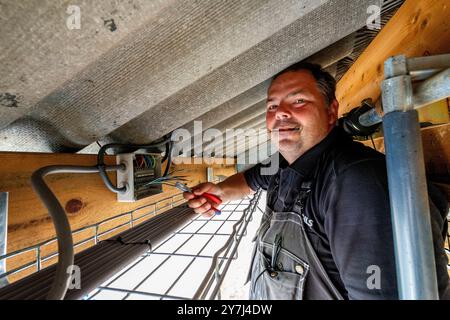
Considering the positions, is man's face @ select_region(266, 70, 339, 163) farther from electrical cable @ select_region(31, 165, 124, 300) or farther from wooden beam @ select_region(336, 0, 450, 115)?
electrical cable @ select_region(31, 165, 124, 300)

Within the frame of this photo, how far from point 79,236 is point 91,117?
44cm

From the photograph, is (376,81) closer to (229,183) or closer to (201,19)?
(201,19)

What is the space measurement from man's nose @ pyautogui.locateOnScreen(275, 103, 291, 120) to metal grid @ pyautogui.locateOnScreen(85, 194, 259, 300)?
44cm

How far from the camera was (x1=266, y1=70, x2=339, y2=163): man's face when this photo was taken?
0.69 meters

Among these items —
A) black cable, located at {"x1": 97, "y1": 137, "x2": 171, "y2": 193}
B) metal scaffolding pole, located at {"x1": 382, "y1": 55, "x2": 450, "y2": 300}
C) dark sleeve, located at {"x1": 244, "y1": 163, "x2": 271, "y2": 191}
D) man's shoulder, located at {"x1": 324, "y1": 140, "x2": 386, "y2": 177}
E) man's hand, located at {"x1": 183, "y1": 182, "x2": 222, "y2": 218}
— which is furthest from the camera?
dark sleeve, located at {"x1": 244, "y1": 163, "x2": 271, "y2": 191}

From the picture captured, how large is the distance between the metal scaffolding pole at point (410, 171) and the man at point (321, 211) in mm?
57

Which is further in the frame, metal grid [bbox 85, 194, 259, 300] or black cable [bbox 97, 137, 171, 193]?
black cable [bbox 97, 137, 171, 193]

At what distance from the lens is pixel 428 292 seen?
11.9 inches

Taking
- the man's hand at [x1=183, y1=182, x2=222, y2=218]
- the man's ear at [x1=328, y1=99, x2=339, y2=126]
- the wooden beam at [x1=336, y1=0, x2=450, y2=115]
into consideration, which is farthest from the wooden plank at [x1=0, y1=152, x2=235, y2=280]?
the wooden beam at [x1=336, y1=0, x2=450, y2=115]

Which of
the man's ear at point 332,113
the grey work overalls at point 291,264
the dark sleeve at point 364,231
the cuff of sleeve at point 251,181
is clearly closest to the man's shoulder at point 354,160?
the dark sleeve at point 364,231

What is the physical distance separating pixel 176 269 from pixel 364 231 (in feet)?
1.87

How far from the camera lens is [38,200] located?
21.4 inches

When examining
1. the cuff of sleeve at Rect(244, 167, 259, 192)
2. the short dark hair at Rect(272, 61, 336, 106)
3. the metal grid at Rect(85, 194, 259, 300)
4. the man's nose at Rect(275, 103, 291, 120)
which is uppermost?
the short dark hair at Rect(272, 61, 336, 106)

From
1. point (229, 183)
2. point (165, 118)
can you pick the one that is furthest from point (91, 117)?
point (229, 183)
